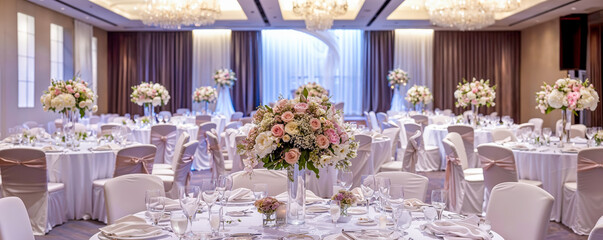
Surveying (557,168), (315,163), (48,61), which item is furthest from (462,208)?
(48,61)

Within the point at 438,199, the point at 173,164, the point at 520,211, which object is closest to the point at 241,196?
the point at 438,199

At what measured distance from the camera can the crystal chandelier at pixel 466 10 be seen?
10.3m

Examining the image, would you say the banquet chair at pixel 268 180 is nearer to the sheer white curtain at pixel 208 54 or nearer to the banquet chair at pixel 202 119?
the banquet chair at pixel 202 119

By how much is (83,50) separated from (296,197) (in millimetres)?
12734

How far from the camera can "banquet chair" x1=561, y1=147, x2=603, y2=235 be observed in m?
5.10

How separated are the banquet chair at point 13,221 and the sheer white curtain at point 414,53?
14350 millimetres

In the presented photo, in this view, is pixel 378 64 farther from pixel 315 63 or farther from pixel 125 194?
pixel 125 194

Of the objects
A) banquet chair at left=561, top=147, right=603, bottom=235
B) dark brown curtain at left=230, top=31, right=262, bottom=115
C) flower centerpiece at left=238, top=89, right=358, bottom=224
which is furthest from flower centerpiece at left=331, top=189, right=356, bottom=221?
dark brown curtain at left=230, top=31, right=262, bottom=115

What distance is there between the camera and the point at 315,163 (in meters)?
2.52

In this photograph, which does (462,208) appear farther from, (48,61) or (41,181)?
(48,61)

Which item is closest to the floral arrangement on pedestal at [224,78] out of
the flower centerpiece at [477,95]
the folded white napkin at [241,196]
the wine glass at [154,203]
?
the flower centerpiece at [477,95]

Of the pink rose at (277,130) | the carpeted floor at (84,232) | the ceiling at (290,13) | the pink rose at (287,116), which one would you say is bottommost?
the carpeted floor at (84,232)

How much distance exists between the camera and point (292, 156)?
2.46 m

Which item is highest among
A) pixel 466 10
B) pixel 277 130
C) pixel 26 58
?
pixel 466 10
